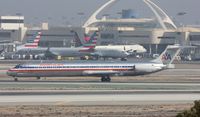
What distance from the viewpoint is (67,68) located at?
9062 centimetres

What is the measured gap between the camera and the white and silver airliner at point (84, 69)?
90.2 meters

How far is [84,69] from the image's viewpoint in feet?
300

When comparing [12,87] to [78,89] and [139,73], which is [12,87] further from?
[139,73]

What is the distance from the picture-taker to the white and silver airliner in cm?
9025

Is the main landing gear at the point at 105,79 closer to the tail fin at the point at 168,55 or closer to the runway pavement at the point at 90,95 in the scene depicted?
the tail fin at the point at 168,55

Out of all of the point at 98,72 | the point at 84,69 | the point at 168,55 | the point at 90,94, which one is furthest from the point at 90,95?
the point at 168,55

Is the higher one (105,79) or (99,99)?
(99,99)

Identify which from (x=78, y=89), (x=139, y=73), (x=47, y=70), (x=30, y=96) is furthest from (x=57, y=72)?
(x=30, y=96)

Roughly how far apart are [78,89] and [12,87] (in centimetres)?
811

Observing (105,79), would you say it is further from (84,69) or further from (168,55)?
(168,55)

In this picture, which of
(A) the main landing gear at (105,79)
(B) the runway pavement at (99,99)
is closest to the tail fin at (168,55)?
(A) the main landing gear at (105,79)

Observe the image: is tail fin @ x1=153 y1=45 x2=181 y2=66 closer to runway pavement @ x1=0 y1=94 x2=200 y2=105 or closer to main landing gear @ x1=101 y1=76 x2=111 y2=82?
main landing gear @ x1=101 y1=76 x2=111 y2=82

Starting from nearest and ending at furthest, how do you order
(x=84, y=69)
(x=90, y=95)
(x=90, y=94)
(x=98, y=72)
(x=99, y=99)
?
(x=99, y=99) < (x=90, y=95) < (x=90, y=94) < (x=84, y=69) < (x=98, y=72)

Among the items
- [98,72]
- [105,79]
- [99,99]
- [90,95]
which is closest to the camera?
[99,99]
